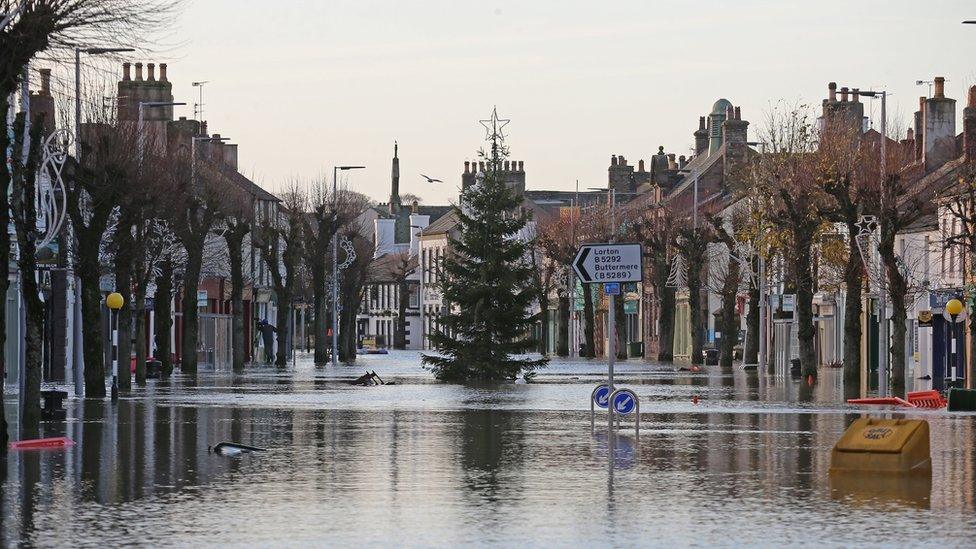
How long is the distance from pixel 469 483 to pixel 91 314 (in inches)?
1029

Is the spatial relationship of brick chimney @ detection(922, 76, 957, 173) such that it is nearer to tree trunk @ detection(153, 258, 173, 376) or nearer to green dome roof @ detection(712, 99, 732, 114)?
tree trunk @ detection(153, 258, 173, 376)

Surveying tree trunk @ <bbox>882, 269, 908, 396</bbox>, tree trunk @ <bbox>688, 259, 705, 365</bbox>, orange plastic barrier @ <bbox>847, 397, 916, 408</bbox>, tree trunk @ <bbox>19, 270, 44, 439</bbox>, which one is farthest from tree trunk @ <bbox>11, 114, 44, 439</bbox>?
tree trunk @ <bbox>688, 259, 705, 365</bbox>

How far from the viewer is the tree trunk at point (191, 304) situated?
69688 millimetres

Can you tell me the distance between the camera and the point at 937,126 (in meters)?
80.7

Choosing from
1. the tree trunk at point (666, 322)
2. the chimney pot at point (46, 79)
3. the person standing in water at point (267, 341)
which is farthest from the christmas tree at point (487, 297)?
the person standing in water at point (267, 341)

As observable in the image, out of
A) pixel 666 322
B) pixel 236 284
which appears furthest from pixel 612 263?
pixel 666 322

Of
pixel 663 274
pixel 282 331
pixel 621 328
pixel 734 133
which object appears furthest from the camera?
pixel 621 328

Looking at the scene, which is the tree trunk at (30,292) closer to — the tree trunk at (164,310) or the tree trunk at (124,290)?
the tree trunk at (124,290)

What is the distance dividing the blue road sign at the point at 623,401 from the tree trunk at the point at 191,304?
40.6 m

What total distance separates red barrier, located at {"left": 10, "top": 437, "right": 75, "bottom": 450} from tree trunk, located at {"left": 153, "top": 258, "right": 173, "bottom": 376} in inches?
1425

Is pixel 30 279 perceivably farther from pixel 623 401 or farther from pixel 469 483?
pixel 469 483

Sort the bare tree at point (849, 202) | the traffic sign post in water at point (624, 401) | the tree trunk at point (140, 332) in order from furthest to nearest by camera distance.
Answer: the tree trunk at point (140, 332) < the bare tree at point (849, 202) < the traffic sign post in water at point (624, 401)

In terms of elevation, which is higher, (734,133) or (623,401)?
(734,133)

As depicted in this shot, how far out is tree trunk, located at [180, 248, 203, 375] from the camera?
69.7 metres
